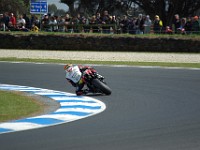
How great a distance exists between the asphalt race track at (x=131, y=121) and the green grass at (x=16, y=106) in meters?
1.15

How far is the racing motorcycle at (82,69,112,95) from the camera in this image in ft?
40.3

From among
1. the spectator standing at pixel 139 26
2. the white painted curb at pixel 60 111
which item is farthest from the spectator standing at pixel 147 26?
the white painted curb at pixel 60 111

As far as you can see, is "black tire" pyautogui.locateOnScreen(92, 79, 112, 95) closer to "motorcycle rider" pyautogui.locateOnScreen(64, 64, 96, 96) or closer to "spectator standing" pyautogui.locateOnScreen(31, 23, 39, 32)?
"motorcycle rider" pyautogui.locateOnScreen(64, 64, 96, 96)

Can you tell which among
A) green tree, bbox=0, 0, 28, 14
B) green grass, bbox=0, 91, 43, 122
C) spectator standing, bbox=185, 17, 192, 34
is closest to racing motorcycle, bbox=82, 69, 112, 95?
green grass, bbox=0, 91, 43, 122

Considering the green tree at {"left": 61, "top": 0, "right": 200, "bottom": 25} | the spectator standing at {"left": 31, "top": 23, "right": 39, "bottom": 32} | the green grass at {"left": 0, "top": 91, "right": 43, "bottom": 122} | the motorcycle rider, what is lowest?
the spectator standing at {"left": 31, "top": 23, "right": 39, "bottom": 32}

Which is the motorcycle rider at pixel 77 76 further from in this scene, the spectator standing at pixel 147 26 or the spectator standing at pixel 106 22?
the spectator standing at pixel 106 22

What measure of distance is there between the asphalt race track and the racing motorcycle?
231mm

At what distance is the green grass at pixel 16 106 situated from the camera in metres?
9.42

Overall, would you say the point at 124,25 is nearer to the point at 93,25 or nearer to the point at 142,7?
the point at 93,25

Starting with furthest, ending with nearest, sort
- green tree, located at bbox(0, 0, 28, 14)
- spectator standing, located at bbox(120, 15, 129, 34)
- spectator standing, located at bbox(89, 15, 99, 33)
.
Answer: green tree, located at bbox(0, 0, 28, 14) < spectator standing, located at bbox(89, 15, 99, 33) < spectator standing, located at bbox(120, 15, 129, 34)

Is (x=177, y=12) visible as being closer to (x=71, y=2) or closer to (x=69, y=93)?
(x=71, y=2)

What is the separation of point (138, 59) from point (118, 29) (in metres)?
5.34

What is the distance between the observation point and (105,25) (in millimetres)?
28062

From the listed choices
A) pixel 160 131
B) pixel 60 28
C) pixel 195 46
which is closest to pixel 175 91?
pixel 160 131
